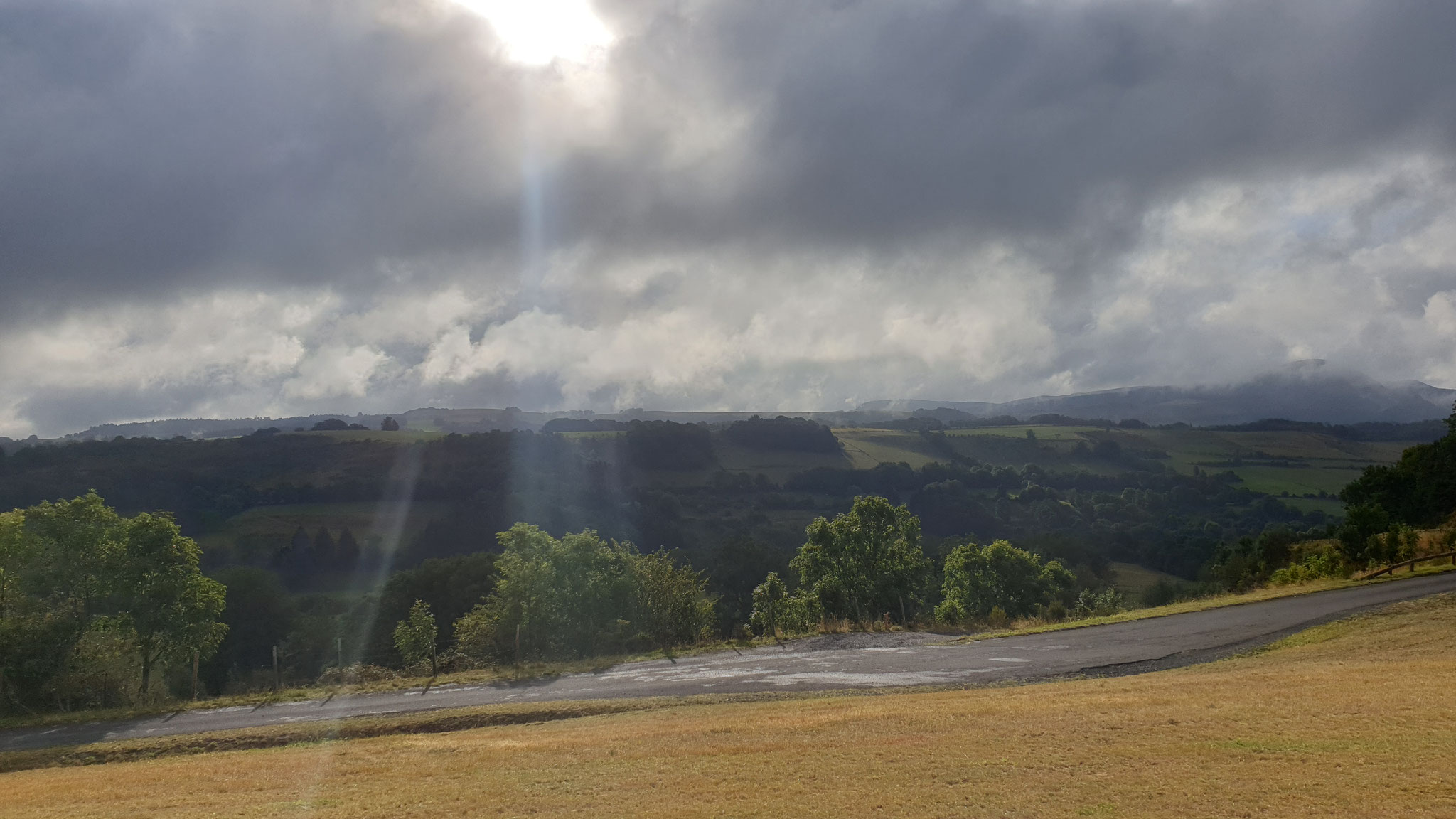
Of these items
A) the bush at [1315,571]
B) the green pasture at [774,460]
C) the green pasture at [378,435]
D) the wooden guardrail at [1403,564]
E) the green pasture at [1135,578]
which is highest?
the green pasture at [378,435]

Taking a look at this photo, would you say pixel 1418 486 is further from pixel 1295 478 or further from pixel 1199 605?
pixel 1295 478

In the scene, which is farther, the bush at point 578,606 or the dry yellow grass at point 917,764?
the bush at point 578,606

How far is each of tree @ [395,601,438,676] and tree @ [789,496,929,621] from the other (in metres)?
17.8

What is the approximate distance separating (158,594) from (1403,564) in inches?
1701

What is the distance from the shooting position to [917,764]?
9656 mm

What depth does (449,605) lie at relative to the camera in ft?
201

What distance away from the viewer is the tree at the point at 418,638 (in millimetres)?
29516

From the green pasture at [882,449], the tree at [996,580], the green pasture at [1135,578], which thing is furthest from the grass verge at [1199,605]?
the green pasture at [882,449]

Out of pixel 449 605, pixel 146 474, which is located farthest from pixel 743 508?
pixel 146 474

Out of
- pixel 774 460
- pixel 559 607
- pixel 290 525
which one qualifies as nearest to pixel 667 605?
pixel 559 607

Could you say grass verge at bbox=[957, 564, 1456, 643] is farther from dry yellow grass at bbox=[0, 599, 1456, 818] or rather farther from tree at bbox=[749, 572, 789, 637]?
tree at bbox=[749, 572, 789, 637]

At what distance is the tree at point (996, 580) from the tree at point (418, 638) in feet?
103

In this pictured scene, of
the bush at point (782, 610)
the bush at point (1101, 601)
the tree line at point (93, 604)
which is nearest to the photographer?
the tree line at point (93, 604)

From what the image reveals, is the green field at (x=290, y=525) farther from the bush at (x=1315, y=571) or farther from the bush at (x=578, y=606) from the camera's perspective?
the bush at (x=1315, y=571)
